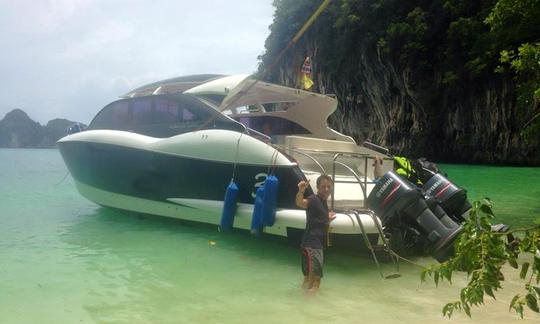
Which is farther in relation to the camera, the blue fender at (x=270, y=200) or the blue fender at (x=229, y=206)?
the blue fender at (x=229, y=206)

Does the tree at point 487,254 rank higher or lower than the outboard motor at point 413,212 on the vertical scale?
higher

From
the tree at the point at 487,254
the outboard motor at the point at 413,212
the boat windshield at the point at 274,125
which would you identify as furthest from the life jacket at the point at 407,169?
the tree at the point at 487,254

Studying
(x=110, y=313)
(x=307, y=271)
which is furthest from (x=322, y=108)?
(x=110, y=313)

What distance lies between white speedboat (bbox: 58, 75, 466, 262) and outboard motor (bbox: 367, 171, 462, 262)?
0.5 inches

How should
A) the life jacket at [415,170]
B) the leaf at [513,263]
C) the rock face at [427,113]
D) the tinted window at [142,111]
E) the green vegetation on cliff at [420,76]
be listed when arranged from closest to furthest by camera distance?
the leaf at [513,263] < the life jacket at [415,170] < the tinted window at [142,111] < the green vegetation on cliff at [420,76] < the rock face at [427,113]

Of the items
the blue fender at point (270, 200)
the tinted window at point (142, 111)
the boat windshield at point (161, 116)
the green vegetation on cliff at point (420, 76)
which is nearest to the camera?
the blue fender at point (270, 200)

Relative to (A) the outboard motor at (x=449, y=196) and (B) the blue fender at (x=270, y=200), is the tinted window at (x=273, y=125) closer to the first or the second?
(B) the blue fender at (x=270, y=200)

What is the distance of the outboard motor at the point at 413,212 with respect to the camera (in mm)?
5117

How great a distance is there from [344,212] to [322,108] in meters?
3.83

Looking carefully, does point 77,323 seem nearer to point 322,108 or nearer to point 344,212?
point 344,212

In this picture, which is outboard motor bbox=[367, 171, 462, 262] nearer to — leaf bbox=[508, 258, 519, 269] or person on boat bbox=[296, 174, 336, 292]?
person on boat bbox=[296, 174, 336, 292]

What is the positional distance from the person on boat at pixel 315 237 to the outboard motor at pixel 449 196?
1.72 meters

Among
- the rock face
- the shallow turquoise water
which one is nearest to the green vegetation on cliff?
the rock face

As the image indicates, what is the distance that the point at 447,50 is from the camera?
3506 cm
